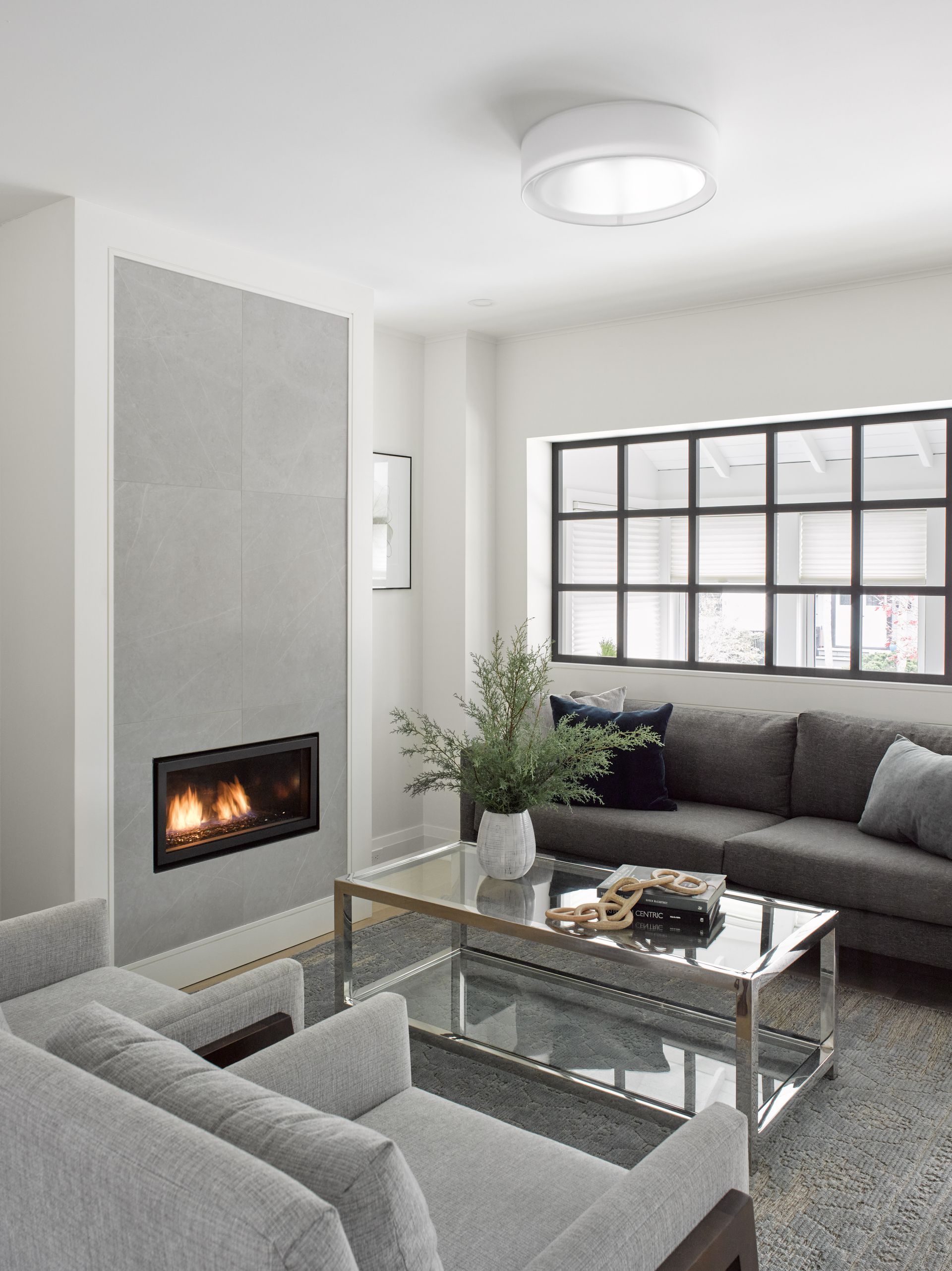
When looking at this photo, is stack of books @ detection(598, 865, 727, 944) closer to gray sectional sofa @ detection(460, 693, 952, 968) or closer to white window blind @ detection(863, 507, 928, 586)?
gray sectional sofa @ detection(460, 693, 952, 968)

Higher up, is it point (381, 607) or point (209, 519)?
point (209, 519)

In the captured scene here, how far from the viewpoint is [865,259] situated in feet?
12.4

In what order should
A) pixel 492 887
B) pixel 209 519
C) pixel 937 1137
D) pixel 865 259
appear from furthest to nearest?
pixel 865 259 → pixel 209 519 → pixel 492 887 → pixel 937 1137

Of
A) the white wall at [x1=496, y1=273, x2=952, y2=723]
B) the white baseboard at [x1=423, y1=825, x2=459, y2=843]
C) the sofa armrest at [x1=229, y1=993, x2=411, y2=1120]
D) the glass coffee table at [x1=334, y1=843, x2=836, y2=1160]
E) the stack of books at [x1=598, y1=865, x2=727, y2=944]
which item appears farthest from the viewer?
the white baseboard at [x1=423, y1=825, x2=459, y2=843]

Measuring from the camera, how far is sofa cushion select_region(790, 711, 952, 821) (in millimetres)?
3881

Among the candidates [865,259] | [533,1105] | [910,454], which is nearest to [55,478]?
[533,1105]

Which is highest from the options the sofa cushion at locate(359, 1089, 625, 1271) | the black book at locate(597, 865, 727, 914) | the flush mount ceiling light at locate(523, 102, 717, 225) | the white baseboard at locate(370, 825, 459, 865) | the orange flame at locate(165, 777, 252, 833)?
the flush mount ceiling light at locate(523, 102, 717, 225)

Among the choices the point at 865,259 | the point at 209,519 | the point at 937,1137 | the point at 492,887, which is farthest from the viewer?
the point at 865,259

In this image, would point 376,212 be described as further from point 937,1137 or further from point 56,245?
point 937,1137

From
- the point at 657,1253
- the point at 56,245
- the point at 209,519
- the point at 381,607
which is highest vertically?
the point at 56,245

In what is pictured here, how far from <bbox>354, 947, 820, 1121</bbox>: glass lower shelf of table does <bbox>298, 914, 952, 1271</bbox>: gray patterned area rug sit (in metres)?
0.02

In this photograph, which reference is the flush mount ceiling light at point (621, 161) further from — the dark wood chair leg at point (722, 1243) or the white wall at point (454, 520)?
the dark wood chair leg at point (722, 1243)

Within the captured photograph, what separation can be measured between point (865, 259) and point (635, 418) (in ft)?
4.06

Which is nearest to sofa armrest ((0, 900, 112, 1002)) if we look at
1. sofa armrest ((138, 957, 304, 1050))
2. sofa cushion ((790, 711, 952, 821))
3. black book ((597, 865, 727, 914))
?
sofa armrest ((138, 957, 304, 1050))
